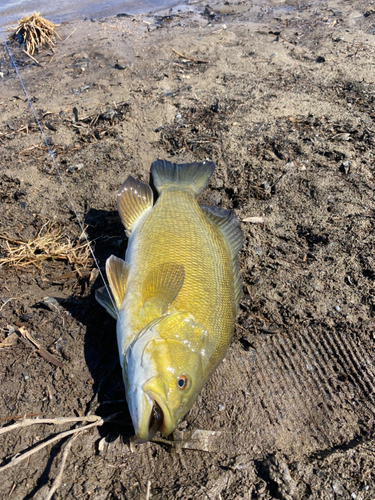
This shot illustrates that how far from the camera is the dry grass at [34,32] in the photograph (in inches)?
310

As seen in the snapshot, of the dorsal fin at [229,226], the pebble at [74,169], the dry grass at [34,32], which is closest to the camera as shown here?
the dorsal fin at [229,226]

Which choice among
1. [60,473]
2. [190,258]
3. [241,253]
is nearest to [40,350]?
[60,473]

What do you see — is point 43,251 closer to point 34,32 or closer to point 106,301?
point 106,301

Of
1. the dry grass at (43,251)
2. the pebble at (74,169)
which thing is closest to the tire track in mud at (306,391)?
the dry grass at (43,251)

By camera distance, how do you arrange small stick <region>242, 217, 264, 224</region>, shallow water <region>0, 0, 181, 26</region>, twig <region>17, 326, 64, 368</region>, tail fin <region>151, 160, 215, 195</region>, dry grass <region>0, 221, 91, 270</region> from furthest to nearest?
shallow water <region>0, 0, 181, 26</region> → small stick <region>242, 217, 264, 224</region> → tail fin <region>151, 160, 215, 195</region> → dry grass <region>0, 221, 91, 270</region> → twig <region>17, 326, 64, 368</region>

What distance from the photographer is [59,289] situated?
3609 millimetres

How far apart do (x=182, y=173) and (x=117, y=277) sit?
5.14ft

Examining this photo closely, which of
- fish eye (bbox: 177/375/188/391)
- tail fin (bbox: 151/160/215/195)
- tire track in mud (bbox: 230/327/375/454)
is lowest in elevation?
tire track in mud (bbox: 230/327/375/454)

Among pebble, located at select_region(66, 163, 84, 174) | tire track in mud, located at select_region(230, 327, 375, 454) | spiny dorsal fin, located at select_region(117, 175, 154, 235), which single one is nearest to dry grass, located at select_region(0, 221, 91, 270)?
spiny dorsal fin, located at select_region(117, 175, 154, 235)

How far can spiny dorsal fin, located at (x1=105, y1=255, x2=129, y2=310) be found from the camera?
303 cm

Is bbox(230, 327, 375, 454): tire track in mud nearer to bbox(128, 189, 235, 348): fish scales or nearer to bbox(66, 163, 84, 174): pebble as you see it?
bbox(128, 189, 235, 348): fish scales

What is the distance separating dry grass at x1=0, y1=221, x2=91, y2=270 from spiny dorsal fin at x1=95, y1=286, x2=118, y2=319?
0.75 meters

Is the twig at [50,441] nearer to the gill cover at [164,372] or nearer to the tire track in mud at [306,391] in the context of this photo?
the gill cover at [164,372]

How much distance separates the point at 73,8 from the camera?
35.2 ft
